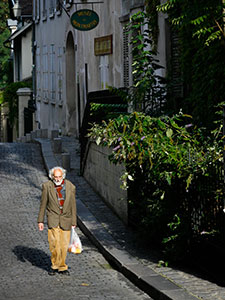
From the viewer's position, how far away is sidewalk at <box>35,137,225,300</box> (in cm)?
819

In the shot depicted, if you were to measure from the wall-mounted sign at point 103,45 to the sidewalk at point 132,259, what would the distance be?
23.6 ft

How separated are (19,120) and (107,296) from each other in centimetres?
2911

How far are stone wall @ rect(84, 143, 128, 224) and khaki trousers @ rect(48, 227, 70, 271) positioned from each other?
1874 millimetres

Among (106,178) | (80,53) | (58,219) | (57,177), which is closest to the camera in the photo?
(57,177)

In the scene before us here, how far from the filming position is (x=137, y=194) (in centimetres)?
1117

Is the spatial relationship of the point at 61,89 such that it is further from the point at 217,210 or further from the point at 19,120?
the point at 217,210

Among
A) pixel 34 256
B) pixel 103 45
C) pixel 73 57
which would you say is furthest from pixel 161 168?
pixel 73 57

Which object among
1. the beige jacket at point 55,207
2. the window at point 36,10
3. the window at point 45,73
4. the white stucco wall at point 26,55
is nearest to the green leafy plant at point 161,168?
the beige jacket at point 55,207

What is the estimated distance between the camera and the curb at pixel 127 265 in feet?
26.9

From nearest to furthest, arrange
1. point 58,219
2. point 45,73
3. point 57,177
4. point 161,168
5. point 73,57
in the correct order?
point 57,177 < point 58,219 < point 161,168 < point 73,57 < point 45,73

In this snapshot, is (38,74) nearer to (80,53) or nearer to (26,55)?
(26,55)

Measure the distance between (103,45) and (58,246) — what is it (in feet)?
46.7

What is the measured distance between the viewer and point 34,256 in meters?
10.9

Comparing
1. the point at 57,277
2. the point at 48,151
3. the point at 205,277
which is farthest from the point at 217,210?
the point at 48,151
